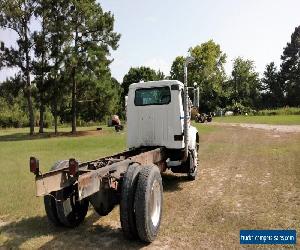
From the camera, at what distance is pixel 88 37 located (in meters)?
39.9

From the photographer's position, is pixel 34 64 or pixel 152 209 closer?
pixel 152 209

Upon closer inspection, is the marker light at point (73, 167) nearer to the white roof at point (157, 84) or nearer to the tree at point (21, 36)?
the white roof at point (157, 84)

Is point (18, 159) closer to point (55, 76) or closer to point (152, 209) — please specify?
point (152, 209)

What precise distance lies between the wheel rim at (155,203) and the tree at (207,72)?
70542 millimetres

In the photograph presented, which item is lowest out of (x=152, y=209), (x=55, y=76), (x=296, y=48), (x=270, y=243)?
(x=270, y=243)

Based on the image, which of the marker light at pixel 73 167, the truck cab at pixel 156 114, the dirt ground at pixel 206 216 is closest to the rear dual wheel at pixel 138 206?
the dirt ground at pixel 206 216

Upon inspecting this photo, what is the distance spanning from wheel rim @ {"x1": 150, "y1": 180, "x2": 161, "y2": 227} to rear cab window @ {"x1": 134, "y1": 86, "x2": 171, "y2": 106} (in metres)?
3.93

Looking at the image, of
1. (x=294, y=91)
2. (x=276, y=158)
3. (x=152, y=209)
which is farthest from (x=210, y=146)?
(x=294, y=91)

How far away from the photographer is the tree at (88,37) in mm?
38688

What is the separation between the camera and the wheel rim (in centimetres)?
730

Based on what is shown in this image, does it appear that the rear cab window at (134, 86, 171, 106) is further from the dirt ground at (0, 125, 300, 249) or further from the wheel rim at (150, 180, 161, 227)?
the wheel rim at (150, 180, 161, 227)

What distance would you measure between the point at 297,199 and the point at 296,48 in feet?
332

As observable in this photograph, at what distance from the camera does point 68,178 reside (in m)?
6.76

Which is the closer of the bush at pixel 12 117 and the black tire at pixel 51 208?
the black tire at pixel 51 208
